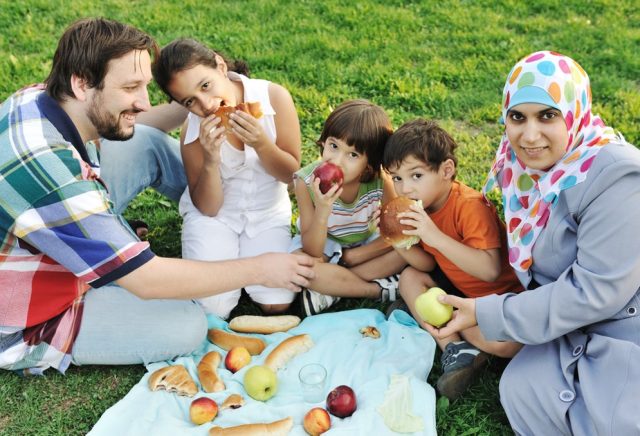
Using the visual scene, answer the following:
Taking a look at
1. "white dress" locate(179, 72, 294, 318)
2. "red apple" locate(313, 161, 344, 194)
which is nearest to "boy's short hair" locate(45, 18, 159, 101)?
"white dress" locate(179, 72, 294, 318)

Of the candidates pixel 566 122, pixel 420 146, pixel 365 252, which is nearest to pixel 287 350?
pixel 365 252

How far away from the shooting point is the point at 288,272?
11.3 ft

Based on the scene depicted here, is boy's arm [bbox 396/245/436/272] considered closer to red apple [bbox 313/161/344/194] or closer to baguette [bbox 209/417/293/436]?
red apple [bbox 313/161/344/194]

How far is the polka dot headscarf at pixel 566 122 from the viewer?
275 cm

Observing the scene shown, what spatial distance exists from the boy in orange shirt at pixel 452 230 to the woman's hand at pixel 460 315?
0.24 m

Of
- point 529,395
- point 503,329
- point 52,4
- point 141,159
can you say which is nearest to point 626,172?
point 503,329

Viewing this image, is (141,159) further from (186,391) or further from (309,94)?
(309,94)

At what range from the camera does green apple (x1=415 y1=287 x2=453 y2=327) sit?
317 cm

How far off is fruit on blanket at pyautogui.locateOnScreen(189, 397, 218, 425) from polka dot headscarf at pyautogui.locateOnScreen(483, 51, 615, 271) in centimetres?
161

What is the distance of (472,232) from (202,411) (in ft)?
5.32

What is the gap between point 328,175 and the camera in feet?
11.4

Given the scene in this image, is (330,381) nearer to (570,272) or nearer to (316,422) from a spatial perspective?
(316,422)

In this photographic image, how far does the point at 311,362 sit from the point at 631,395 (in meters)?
1.56

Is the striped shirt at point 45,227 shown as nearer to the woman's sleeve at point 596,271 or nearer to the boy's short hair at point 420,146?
the boy's short hair at point 420,146
